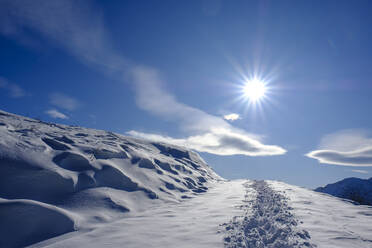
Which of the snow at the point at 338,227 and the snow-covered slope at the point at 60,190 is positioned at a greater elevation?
the snow-covered slope at the point at 60,190

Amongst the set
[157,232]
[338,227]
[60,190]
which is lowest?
[338,227]

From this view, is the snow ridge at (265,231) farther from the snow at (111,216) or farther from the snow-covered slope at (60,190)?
the snow-covered slope at (60,190)

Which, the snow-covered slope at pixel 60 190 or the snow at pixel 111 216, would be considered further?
the snow-covered slope at pixel 60 190

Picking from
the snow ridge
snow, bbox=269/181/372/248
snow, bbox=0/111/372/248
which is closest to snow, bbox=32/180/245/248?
snow, bbox=0/111/372/248

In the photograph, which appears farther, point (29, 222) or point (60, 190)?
point (60, 190)

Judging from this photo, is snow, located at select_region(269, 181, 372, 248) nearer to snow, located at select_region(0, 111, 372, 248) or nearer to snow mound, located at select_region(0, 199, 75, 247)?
snow, located at select_region(0, 111, 372, 248)

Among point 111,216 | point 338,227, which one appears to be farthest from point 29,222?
point 338,227

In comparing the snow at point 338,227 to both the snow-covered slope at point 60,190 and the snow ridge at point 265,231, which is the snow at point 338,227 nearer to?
the snow ridge at point 265,231

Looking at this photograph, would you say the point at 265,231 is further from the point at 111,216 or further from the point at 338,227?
the point at 111,216

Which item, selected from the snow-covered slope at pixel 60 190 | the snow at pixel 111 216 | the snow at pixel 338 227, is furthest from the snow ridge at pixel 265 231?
the snow-covered slope at pixel 60 190

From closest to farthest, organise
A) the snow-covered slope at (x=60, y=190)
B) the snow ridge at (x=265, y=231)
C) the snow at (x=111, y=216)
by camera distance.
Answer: the snow ridge at (x=265, y=231) → the snow at (x=111, y=216) → the snow-covered slope at (x=60, y=190)

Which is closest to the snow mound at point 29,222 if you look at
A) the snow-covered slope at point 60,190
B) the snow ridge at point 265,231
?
the snow-covered slope at point 60,190

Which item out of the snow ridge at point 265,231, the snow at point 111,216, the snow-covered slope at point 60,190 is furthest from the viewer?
the snow-covered slope at point 60,190

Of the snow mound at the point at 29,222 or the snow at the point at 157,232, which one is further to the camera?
the snow mound at the point at 29,222
